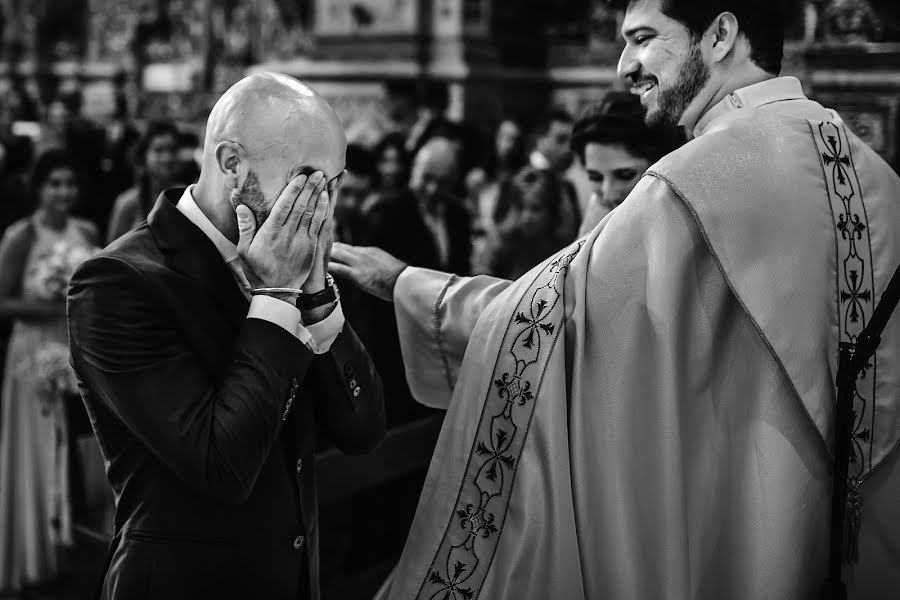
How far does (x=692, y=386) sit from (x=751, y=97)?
0.57 m

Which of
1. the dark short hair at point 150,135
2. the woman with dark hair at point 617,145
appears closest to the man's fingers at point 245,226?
the woman with dark hair at point 617,145

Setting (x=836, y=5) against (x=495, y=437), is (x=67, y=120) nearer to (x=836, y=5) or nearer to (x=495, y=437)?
(x=836, y=5)

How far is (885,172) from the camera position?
2072 millimetres

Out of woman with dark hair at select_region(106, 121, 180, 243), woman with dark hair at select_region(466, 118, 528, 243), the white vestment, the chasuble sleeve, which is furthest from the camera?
woman with dark hair at select_region(466, 118, 528, 243)

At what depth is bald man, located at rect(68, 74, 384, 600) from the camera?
153 centimetres

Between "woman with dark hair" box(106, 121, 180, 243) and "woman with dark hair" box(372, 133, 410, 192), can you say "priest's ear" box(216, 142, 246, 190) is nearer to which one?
"woman with dark hair" box(106, 121, 180, 243)

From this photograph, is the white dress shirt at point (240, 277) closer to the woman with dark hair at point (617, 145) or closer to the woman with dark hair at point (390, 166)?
the woman with dark hair at point (617, 145)

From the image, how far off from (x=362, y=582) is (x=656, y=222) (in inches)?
61.8

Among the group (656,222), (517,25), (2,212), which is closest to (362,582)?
(656,222)

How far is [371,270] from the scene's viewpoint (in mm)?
2340

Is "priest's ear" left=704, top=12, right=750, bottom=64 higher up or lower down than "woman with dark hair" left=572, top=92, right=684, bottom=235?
higher up

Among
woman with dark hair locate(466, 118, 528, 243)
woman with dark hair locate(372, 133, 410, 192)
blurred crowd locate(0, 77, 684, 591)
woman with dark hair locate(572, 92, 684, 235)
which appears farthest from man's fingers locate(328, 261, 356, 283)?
woman with dark hair locate(466, 118, 528, 243)

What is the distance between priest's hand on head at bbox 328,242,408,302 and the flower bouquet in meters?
2.21

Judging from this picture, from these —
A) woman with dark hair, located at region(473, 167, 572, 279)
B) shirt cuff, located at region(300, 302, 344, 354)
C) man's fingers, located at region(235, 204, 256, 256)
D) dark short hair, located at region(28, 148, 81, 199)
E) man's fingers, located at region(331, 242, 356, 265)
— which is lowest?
woman with dark hair, located at region(473, 167, 572, 279)
